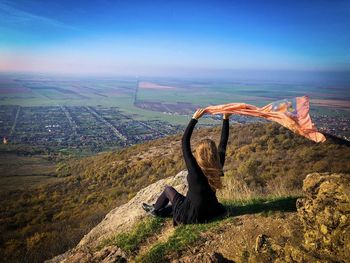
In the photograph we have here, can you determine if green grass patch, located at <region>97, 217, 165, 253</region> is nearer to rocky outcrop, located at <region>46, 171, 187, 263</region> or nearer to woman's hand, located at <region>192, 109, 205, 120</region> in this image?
rocky outcrop, located at <region>46, 171, 187, 263</region>

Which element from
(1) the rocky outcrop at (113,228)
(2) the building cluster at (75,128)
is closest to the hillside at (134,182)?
(1) the rocky outcrop at (113,228)

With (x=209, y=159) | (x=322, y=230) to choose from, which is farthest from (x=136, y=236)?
(x=322, y=230)

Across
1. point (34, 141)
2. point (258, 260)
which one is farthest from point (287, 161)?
point (34, 141)

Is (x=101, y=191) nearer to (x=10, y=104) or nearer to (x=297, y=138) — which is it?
(x=297, y=138)

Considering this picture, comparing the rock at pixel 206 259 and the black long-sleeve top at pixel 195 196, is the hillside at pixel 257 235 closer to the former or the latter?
the rock at pixel 206 259

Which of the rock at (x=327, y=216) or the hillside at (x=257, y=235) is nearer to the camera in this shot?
the rock at (x=327, y=216)

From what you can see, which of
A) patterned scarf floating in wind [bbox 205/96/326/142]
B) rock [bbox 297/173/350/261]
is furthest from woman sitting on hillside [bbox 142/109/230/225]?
rock [bbox 297/173/350/261]

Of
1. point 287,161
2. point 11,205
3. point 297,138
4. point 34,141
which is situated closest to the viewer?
point 287,161

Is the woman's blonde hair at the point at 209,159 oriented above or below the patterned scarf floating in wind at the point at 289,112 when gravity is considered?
below

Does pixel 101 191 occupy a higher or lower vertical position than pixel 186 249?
lower
